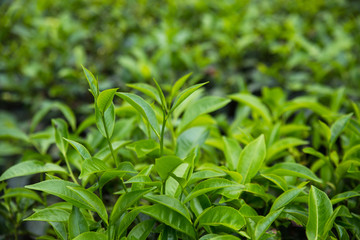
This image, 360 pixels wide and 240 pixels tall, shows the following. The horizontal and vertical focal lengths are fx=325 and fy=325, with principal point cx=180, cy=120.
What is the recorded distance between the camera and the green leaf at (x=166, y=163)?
0.83 metres

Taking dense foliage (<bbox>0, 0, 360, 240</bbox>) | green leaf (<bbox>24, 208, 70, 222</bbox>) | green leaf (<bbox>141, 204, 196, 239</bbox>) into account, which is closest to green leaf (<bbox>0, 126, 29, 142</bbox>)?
dense foliage (<bbox>0, 0, 360, 240</bbox>)

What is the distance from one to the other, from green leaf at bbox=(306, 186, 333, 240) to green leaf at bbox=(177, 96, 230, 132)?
1.53 feet

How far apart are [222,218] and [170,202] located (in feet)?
0.49

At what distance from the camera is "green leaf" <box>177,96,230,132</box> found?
1.22 meters

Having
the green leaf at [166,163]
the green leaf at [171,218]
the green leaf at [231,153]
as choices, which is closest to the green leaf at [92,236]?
the green leaf at [171,218]

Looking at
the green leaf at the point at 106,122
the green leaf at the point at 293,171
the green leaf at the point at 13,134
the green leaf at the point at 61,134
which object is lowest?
the green leaf at the point at 293,171

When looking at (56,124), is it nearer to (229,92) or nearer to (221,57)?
(229,92)

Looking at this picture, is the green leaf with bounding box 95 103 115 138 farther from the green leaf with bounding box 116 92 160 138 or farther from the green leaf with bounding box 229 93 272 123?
→ the green leaf with bounding box 229 93 272 123

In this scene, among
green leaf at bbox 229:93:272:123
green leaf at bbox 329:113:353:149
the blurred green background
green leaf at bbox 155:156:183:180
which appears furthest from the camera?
the blurred green background

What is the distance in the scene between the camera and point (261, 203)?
1.08m

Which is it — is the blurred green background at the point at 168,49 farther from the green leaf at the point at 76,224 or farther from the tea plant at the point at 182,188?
the green leaf at the point at 76,224

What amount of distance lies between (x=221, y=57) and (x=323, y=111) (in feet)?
3.78

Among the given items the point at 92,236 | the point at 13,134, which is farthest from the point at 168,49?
the point at 92,236

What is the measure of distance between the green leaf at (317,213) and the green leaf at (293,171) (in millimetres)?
99
